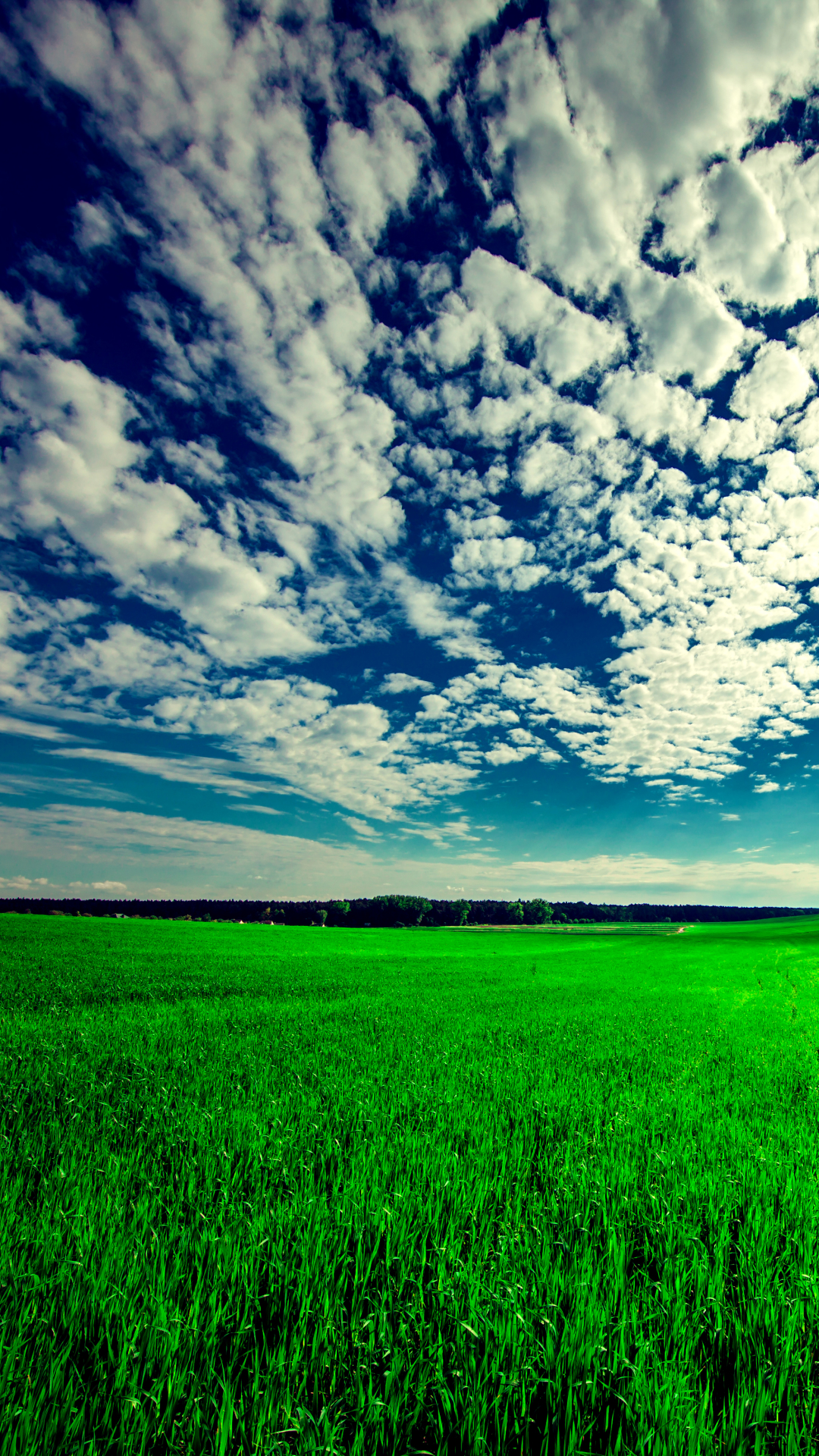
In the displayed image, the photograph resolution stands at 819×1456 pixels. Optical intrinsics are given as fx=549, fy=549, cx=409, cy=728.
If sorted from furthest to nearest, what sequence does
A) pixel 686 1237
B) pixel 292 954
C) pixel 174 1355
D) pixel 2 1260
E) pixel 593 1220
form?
pixel 292 954 → pixel 593 1220 → pixel 686 1237 → pixel 2 1260 → pixel 174 1355

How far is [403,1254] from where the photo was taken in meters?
3.97

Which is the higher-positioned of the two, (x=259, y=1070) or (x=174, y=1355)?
(x=174, y=1355)

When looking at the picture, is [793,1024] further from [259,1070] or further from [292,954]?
[292,954]

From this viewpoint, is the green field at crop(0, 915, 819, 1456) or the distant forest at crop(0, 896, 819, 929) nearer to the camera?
the green field at crop(0, 915, 819, 1456)

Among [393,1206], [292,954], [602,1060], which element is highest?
[393,1206]

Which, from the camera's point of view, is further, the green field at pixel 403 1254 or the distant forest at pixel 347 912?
the distant forest at pixel 347 912

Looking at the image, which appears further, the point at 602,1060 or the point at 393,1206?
the point at 602,1060

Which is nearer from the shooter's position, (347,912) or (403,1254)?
(403,1254)

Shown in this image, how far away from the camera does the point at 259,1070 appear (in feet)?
28.9

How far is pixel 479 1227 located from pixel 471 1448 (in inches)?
82.4

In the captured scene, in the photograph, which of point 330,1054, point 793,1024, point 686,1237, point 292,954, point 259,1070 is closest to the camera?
point 686,1237

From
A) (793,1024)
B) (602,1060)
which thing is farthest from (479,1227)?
(793,1024)

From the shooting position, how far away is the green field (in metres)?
2.66

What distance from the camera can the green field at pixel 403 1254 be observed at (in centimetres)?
266
